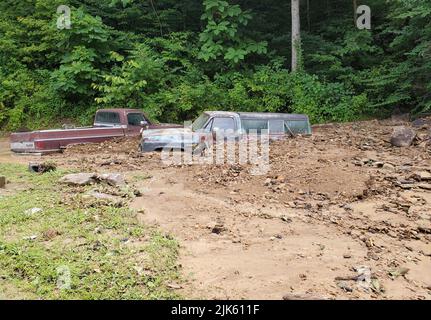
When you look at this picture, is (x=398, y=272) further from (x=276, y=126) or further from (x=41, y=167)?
(x=41, y=167)

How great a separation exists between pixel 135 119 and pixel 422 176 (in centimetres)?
811

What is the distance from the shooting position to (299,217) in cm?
643

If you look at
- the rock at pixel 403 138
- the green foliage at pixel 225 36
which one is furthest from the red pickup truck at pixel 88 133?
the rock at pixel 403 138

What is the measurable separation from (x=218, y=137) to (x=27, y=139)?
5.28 metres

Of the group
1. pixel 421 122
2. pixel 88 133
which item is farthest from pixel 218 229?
pixel 421 122

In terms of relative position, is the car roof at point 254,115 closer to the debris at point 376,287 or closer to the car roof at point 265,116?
the car roof at point 265,116

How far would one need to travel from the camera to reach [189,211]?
6547 mm

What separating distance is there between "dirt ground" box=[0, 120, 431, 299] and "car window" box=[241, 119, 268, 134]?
0.67 meters

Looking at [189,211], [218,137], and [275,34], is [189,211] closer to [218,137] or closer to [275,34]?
[218,137]

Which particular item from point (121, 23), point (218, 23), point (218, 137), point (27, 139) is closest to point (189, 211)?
point (218, 137)

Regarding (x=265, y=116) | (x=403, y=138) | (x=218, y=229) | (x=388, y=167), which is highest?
(x=265, y=116)

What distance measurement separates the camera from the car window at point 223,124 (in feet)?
34.1

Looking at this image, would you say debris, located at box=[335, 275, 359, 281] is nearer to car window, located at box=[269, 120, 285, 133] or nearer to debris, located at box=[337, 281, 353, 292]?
debris, located at box=[337, 281, 353, 292]

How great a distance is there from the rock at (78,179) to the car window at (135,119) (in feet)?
15.9
